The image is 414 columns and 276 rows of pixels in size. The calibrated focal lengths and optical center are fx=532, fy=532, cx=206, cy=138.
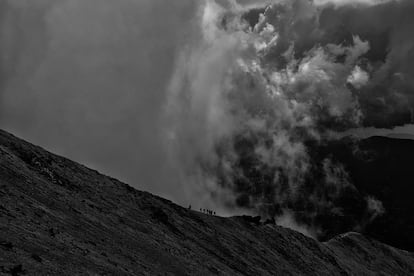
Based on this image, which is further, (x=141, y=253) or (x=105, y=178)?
(x=105, y=178)

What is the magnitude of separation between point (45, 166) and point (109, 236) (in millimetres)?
17486

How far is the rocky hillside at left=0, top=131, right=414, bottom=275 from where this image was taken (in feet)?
142

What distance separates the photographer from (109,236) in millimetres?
58500

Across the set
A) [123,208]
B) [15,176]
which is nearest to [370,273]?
[123,208]

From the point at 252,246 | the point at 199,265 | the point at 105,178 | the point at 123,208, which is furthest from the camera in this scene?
the point at 252,246

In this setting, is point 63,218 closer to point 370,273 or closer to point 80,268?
point 80,268

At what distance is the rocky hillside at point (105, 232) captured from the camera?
43375 millimetres

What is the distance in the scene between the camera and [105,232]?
59125 millimetres

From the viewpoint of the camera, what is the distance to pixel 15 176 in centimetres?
5869

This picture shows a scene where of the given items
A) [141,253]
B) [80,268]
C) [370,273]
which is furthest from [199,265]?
[370,273]

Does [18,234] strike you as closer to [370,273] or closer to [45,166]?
[45,166]

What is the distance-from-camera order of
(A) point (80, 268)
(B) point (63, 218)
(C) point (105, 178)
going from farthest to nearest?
(C) point (105, 178), (B) point (63, 218), (A) point (80, 268)

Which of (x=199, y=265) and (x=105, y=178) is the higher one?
(x=105, y=178)

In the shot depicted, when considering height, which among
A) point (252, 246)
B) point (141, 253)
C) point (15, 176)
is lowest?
point (141, 253)
